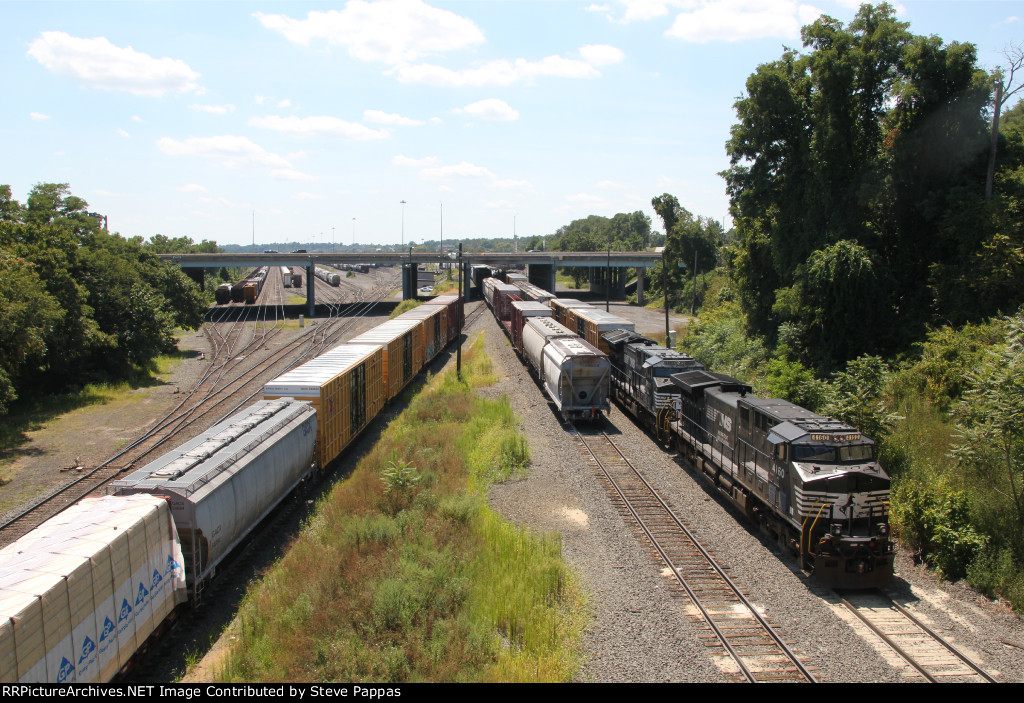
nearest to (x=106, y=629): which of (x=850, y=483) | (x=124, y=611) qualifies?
(x=124, y=611)

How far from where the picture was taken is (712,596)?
14008 millimetres

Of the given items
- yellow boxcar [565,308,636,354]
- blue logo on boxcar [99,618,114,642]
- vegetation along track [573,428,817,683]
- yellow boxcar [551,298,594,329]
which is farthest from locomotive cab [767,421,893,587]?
yellow boxcar [551,298,594,329]

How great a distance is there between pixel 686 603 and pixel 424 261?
71611 millimetres

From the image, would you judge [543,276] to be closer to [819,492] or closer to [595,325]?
[595,325]

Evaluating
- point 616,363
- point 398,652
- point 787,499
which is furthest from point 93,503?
point 616,363

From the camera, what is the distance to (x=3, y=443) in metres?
27.1

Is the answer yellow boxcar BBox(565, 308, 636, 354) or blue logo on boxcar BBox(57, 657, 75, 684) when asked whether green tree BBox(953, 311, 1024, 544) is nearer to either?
blue logo on boxcar BBox(57, 657, 75, 684)

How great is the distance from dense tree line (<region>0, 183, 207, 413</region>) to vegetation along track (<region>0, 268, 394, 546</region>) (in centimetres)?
517

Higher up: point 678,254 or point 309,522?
point 678,254

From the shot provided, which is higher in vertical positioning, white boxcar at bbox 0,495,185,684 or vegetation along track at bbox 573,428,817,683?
white boxcar at bbox 0,495,185,684

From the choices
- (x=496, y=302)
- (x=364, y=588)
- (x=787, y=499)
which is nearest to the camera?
(x=364, y=588)

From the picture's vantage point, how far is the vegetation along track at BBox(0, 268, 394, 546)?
20.9m

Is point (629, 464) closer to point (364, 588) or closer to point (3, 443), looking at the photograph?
point (364, 588)

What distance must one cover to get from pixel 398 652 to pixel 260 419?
8912 mm
